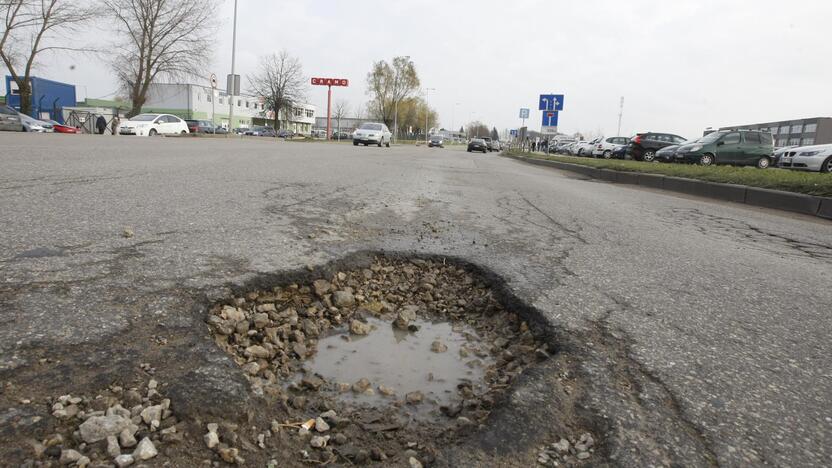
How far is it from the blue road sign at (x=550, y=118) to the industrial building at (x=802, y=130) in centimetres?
4180

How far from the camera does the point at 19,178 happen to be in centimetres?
536

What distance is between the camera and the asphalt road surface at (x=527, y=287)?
1.76 m

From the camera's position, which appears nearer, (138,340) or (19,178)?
(138,340)

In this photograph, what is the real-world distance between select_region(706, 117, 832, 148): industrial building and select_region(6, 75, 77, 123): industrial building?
68319mm

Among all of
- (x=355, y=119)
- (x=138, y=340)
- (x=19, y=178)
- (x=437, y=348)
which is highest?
(x=355, y=119)

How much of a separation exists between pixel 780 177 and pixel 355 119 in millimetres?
112421

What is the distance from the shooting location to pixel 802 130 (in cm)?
6675

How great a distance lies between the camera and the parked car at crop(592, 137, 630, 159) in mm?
32344

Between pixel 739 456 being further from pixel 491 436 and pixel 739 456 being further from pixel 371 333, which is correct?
pixel 371 333

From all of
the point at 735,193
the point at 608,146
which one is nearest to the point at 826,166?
the point at 735,193

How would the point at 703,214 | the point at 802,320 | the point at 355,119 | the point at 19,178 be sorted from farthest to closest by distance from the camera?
the point at 355,119
the point at 703,214
the point at 19,178
the point at 802,320

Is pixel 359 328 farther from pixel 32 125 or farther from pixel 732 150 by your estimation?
pixel 32 125

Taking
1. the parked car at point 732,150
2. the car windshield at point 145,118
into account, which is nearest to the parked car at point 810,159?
the parked car at point 732,150

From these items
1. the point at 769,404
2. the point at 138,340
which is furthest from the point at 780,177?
the point at 138,340
